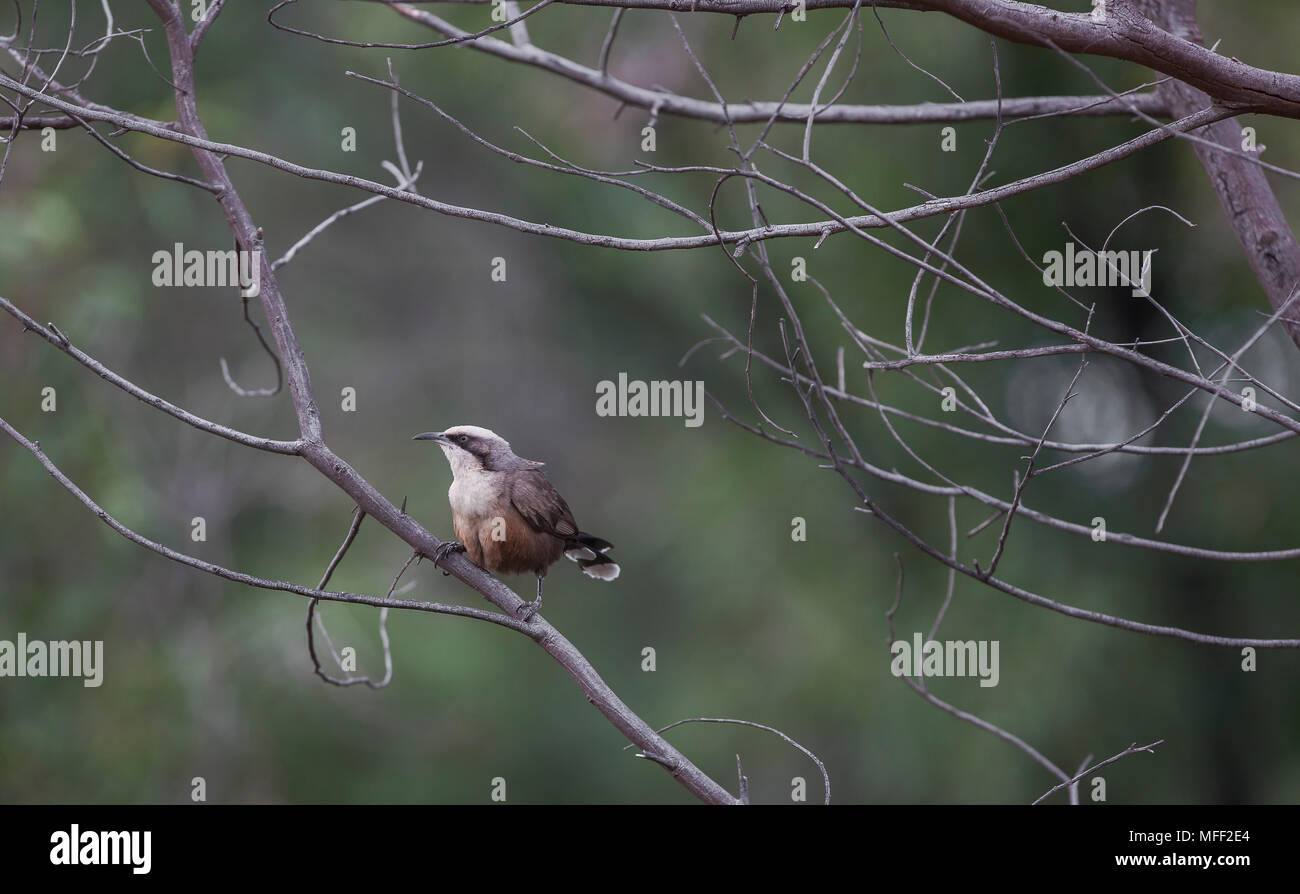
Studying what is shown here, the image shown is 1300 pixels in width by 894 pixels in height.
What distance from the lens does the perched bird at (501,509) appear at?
13.9ft

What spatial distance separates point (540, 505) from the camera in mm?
4363

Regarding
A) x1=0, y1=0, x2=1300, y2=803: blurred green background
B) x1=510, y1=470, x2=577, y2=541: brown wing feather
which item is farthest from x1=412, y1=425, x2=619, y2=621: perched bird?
x1=0, y1=0, x2=1300, y2=803: blurred green background

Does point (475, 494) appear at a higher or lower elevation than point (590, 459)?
lower

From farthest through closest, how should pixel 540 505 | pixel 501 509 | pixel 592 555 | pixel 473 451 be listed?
pixel 592 555 < pixel 473 451 < pixel 540 505 < pixel 501 509

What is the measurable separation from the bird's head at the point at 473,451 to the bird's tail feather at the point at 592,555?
0.46 m

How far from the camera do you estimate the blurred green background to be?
24.4 feet

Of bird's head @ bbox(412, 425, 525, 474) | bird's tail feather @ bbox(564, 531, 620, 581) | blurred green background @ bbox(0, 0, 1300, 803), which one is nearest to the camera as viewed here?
bird's head @ bbox(412, 425, 525, 474)

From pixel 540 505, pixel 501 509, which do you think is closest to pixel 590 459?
pixel 540 505

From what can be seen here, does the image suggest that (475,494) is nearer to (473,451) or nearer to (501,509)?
(501,509)

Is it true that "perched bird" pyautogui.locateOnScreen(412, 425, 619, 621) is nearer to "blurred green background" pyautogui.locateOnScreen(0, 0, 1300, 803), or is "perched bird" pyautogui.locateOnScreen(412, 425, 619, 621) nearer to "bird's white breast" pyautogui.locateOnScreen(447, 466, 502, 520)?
"bird's white breast" pyautogui.locateOnScreen(447, 466, 502, 520)

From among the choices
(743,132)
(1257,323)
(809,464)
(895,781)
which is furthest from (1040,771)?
(743,132)

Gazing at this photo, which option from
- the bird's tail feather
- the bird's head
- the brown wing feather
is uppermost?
the bird's head

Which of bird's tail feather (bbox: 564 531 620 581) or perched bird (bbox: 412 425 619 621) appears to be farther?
bird's tail feather (bbox: 564 531 620 581)

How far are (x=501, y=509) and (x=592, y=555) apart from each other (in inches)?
33.0
